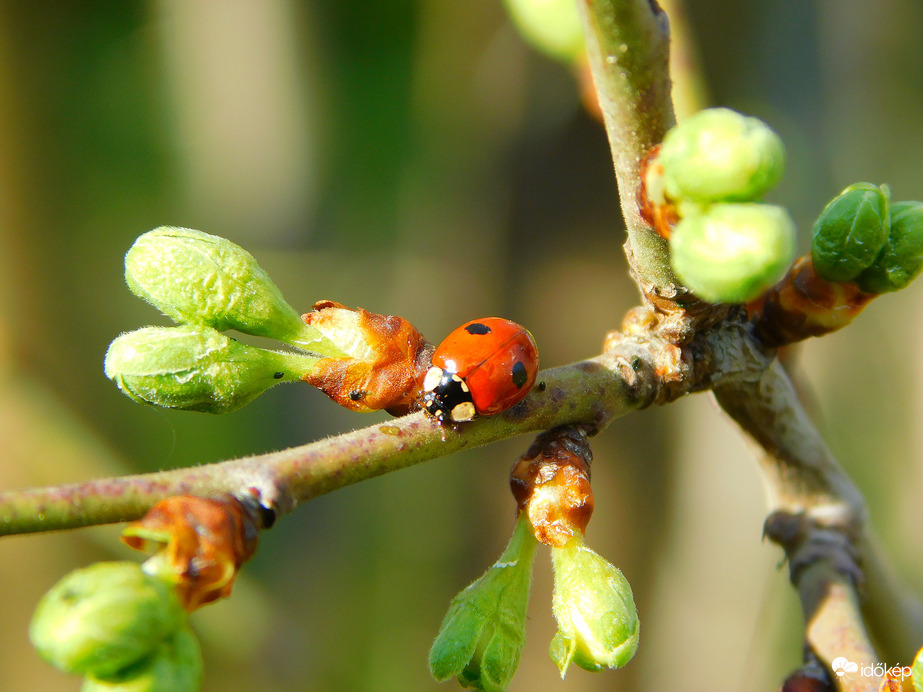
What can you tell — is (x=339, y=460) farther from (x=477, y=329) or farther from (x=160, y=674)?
(x=477, y=329)

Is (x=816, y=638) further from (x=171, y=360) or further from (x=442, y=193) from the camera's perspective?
(x=442, y=193)

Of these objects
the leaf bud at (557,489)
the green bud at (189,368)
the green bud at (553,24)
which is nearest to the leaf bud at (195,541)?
the green bud at (189,368)

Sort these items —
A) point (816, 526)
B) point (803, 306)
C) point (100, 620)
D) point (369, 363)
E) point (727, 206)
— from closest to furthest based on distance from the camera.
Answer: point (100, 620)
point (727, 206)
point (369, 363)
point (803, 306)
point (816, 526)

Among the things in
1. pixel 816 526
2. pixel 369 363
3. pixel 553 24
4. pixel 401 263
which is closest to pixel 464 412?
pixel 369 363

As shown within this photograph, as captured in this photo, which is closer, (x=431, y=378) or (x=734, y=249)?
(x=734, y=249)

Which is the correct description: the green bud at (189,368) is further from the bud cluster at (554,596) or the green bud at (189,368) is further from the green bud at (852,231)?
the green bud at (852,231)

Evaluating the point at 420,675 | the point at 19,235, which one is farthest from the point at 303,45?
the point at 420,675
